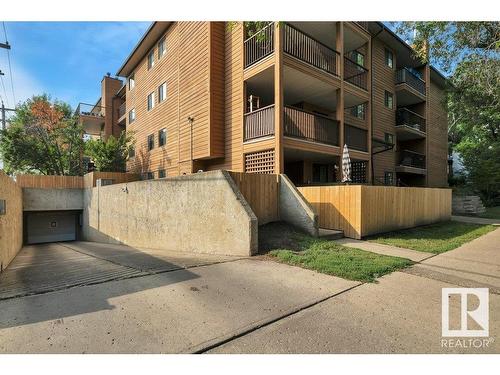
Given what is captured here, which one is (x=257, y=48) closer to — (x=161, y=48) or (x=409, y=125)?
(x=161, y=48)

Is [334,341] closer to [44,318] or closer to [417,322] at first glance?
[417,322]

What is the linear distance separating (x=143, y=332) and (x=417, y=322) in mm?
3264

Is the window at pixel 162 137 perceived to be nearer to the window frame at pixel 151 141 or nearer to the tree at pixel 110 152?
the window frame at pixel 151 141

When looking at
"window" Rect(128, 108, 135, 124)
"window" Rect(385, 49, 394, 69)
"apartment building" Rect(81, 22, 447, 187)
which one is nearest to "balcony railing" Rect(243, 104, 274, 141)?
"apartment building" Rect(81, 22, 447, 187)

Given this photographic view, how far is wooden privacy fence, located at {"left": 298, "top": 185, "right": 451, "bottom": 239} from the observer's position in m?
8.93

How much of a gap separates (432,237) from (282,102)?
7.06m

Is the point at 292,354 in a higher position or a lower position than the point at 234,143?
lower

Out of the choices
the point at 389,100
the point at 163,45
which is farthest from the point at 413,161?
the point at 163,45

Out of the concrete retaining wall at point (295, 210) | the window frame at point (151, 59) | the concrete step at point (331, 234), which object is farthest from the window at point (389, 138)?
the window frame at point (151, 59)

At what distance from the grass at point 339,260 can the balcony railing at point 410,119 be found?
15.7 meters

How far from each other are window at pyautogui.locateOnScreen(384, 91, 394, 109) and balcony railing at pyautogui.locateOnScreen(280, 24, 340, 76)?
293 inches

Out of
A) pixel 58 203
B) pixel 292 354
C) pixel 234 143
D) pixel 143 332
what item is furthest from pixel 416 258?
pixel 58 203

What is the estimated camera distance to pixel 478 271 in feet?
18.9

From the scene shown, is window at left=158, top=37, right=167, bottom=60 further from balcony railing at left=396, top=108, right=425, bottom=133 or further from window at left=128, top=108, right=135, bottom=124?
balcony railing at left=396, top=108, right=425, bottom=133
